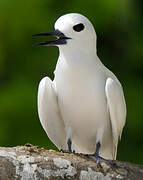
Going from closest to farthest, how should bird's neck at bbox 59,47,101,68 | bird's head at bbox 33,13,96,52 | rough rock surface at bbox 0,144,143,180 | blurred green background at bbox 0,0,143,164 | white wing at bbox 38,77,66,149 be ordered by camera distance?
rough rock surface at bbox 0,144,143,180 < bird's head at bbox 33,13,96,52 < bird's neck at bbox 59,47,101,68 < white wing at bbox 38,77,66,149 < blurred green background at bbox 0,0,143,164

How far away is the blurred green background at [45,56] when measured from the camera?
44.2 ft

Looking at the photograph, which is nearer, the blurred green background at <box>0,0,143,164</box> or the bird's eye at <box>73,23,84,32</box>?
the bird's eye at <box>73,23,84,32</box>

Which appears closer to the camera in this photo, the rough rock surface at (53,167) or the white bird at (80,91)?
the rough rock surface at (53,167)

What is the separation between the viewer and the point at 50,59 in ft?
45.3

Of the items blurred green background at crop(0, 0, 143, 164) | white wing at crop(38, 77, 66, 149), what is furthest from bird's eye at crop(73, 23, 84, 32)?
blurred green background at crop(0, 0, 143, 164)

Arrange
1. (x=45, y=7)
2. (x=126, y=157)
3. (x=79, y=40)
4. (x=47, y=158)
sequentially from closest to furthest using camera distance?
(x=47, y=158) → (x=79, y=40) → (x=126, y=157) → (x=45, y=7)

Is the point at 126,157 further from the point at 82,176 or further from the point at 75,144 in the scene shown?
the point at 82,176

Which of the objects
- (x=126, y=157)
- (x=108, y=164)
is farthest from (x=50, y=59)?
(x=108, y=164)

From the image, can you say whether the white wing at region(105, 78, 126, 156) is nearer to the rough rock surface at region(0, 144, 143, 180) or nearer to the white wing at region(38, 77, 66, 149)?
the white wing at region(38, 77, 66, 149)

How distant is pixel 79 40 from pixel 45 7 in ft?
19.8

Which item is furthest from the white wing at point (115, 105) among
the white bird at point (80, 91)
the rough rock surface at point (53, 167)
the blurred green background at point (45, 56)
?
the blurred green background at point (45, 56)

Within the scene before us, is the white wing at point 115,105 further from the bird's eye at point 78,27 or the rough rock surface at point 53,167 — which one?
the rough rock surface at point 53,167

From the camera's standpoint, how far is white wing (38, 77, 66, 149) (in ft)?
28.1

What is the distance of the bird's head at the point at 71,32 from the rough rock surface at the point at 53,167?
3.52ft
